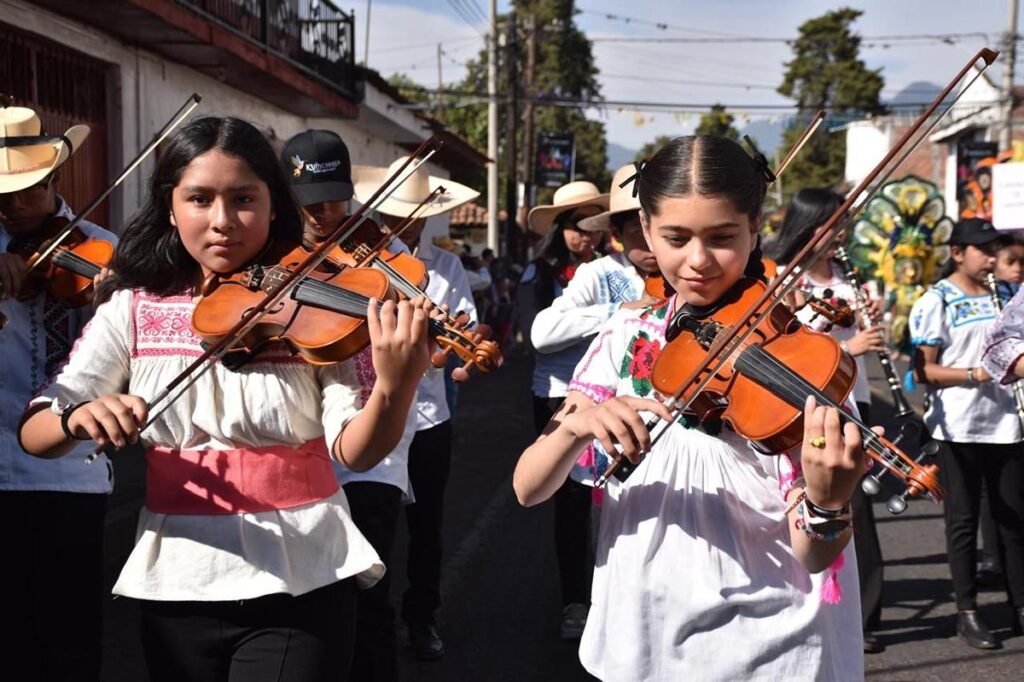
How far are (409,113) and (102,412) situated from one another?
56.0ft

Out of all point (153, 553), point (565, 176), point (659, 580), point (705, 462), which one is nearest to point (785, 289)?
point (705, 462)

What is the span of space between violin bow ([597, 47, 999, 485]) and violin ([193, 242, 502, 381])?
445 mm

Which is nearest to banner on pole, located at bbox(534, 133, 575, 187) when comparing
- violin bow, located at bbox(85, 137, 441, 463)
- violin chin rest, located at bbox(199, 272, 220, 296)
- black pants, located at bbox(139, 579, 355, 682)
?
violin chin rest, located at bbox(199, 272, 220, 296)

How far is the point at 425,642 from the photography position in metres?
4.46

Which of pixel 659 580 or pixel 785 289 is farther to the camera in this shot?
pixel 659 580

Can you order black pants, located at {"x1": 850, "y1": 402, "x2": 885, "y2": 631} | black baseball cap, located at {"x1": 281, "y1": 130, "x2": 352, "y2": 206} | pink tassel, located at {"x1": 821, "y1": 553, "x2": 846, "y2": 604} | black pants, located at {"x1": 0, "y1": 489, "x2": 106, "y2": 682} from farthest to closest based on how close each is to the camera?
black pants, located at {"x1": 850, "y1": 402, "x2": 885, "y2": 631} < black baseball cap, located at {"x1": 281, "y1": 130, "x2": 352, "y2": 206} < black pants, located at {"x1": 0, "y1": 489, "x2": 106, "y2": 682} < pink tassel, located at {"x1": 821, "y1": 553, "x2": 846, "y2": 604}

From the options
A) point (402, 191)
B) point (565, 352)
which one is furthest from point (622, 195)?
point (402, 191)

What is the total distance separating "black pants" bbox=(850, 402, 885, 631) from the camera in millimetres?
4529

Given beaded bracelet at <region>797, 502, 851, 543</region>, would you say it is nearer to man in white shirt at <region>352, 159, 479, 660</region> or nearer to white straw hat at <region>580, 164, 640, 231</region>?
white straw hat at <region>580, 164, 640, 231</region>

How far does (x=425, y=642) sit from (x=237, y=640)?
233 cm

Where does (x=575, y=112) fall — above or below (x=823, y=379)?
above

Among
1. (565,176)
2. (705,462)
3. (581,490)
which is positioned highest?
(565,176)

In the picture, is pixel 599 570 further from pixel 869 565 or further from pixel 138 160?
pixel 869 565

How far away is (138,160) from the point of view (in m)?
2.84
